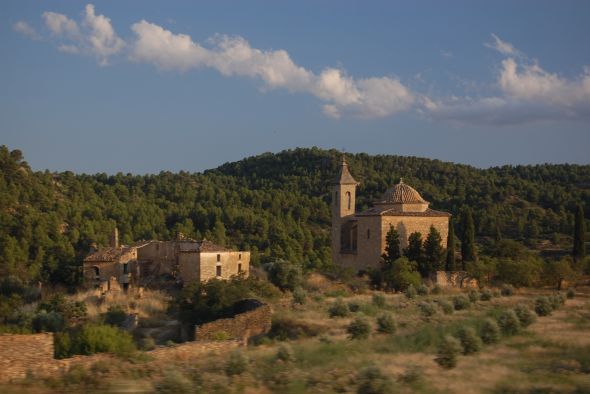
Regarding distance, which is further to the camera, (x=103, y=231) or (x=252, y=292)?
(x=103, y=231)

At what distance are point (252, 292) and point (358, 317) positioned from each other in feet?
30.6

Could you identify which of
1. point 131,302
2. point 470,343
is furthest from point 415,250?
point 470,343

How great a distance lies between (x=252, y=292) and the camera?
2445 centimetres

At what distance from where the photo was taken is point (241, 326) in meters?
18.9

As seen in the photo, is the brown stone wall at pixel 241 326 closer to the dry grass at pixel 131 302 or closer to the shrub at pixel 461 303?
the dry grass at pixel 131 302

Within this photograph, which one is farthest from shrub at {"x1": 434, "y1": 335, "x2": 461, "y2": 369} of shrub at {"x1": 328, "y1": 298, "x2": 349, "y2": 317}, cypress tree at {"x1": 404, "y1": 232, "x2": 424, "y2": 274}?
cypress tree at {"x1": 404, "y1": 232, "x2": 424, "y2": 274}

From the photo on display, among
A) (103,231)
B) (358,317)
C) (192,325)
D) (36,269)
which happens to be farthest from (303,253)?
(358,317)

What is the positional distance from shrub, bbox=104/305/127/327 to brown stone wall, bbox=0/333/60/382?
9.31m

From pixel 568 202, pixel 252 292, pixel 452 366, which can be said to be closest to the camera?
pixel 452 366

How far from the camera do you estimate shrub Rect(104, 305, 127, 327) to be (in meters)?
21.1

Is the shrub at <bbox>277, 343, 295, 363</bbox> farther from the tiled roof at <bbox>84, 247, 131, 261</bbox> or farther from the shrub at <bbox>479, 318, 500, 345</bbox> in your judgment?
the tiled roof at <bbox>84, 247, 131, 261</bbox>

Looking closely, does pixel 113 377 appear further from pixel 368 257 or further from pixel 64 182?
pixel 64 182

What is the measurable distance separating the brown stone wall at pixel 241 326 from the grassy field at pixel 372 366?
42cm

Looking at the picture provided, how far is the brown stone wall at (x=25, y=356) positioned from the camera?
1023 cm
